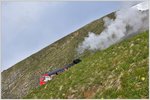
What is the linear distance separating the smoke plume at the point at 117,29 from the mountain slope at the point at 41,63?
8.74 feet

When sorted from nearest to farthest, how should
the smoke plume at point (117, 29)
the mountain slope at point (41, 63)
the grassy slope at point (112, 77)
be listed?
the grassy slope at point (112, 77), the mountain slope at point (41, 63), the smoke plume at point (117, 29)

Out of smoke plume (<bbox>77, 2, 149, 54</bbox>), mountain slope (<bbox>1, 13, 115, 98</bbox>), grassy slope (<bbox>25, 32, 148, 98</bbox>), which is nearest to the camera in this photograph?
grassy slope (<bbox>25, 32, 148, 98</bbox>)

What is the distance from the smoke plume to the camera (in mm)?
127562

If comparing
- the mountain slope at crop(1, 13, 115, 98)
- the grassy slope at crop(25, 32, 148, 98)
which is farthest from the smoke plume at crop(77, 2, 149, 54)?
the grassy slope at crop(25, 32, 148, 98)

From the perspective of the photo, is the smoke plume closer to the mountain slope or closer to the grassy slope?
the mountain slope

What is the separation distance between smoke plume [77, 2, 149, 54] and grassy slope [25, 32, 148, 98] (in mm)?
89137

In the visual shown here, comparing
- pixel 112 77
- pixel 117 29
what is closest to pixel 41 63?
pixel 117 29

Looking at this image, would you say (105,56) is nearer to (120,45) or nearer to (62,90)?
(120,45)

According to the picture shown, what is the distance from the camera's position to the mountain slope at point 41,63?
117 metres

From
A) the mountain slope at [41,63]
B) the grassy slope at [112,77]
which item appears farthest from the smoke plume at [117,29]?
the grassy slope at [112,77]

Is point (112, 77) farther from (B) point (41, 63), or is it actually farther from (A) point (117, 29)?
(A) point (117, 29)

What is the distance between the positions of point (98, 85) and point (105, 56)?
7.38 m

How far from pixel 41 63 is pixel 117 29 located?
2955cm

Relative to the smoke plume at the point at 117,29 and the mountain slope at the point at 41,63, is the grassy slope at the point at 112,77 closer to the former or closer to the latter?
the mountain slope at the point at 41,63
